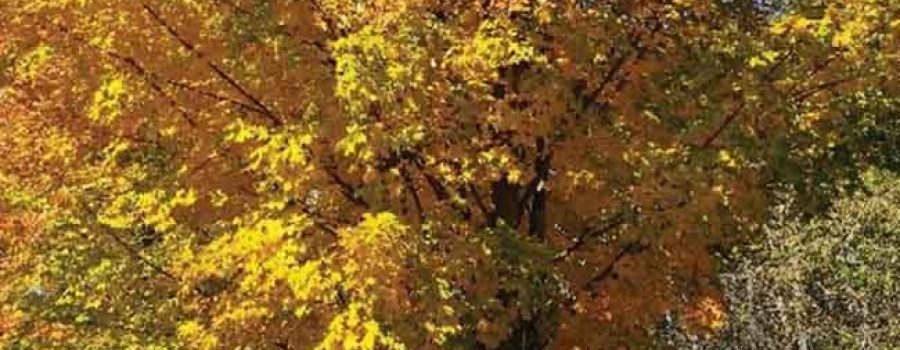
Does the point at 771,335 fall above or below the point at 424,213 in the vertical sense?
below

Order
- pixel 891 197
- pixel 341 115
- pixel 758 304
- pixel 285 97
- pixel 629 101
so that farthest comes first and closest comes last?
pixel 758 304, pixel 891 197, pixel 629 101, pixel 285 97, pixel 341 115

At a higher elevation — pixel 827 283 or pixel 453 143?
pixel 453 143

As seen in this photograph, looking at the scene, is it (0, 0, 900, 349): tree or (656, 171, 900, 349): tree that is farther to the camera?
(656, 171, 900, 349): tree

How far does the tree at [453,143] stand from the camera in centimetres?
727

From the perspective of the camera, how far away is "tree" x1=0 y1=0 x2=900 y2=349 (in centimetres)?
727

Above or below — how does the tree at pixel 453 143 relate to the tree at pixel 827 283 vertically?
above

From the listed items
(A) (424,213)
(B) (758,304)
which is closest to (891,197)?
(B) (758,304)

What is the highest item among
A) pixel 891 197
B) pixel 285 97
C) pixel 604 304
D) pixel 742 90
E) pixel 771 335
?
pixel 742 90

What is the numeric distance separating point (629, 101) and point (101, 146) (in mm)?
4457

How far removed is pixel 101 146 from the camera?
9.62 m

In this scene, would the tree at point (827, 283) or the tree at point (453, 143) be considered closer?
the tree at point (453, 143)

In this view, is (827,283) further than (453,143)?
Yes

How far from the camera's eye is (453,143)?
793 centimetres

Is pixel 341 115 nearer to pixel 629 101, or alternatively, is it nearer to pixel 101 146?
pixel 629 101
